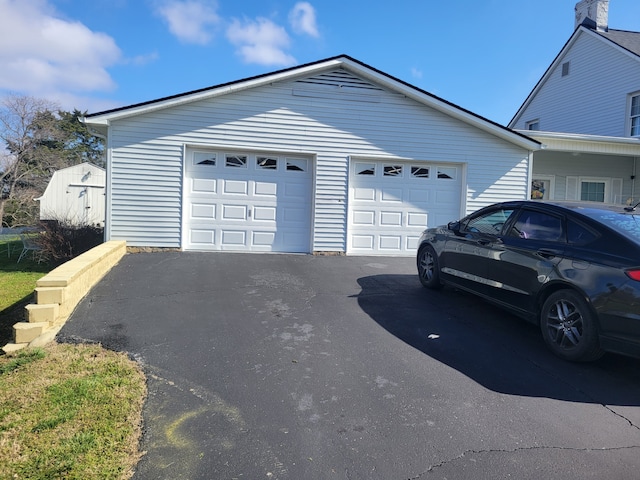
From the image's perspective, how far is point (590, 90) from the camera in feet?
57.4

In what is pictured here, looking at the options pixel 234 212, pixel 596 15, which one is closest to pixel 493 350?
pixel 234 212

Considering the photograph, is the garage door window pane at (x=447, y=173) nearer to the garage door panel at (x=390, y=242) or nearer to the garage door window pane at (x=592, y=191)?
the garage door panel at (x=390, y=242)

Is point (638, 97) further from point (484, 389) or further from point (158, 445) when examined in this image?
point (158, 445)

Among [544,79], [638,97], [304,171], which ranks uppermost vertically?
[544,79]

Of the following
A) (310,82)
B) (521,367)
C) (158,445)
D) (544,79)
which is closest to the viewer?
(158,445)

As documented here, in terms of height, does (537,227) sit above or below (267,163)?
below

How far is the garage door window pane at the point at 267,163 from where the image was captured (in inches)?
397

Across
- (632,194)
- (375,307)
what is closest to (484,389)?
(375,307)

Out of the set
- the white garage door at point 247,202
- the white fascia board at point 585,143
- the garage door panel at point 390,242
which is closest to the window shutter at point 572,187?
the white fascia board at point 585,143

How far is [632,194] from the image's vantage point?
48.3 ft

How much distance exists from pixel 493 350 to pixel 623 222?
5.82 ft

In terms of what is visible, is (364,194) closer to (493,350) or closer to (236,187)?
(236,187)

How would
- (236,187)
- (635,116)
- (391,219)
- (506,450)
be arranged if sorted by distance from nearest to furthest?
1. (506,450)
2. (236,187)
3. (391,219)
4. (635,116)

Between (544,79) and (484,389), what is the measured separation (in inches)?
810
